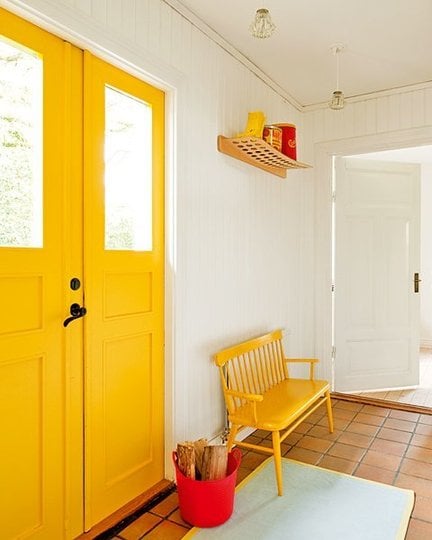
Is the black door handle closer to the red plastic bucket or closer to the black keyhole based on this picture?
the black keyhole

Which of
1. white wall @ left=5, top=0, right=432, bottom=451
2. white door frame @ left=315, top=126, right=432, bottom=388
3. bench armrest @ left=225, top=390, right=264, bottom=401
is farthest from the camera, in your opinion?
white door frame @ left=315, top=126, right=432, bottom=388

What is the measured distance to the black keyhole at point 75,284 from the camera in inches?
74.9

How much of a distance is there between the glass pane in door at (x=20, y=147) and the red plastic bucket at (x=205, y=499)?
1.29m

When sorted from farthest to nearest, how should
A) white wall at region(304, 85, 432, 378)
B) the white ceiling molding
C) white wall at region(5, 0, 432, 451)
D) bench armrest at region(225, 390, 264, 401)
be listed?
white wall at region(304, 85, 432, 378) < the white ceiling molding < bench armrest at region(225, 390, 264, 401) < white wall at region(5, 0, 432, 451)

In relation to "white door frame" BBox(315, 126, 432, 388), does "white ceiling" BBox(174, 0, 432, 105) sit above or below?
above

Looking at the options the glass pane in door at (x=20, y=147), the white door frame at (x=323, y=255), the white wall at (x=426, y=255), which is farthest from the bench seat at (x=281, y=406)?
the white wall at (x=426, y=255)

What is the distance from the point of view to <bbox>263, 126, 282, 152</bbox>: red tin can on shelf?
2818 millimetres

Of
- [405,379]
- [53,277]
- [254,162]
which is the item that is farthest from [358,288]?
[53,277]

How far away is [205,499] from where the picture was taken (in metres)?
1.98

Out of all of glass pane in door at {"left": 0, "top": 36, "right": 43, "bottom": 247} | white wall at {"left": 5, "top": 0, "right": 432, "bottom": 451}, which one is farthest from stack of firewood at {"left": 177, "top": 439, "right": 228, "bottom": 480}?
glass pane in door at {"left": 0, "top": 36, "right": 43, "bottom": 247}

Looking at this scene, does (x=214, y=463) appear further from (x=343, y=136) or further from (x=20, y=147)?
(x=343, y=136)

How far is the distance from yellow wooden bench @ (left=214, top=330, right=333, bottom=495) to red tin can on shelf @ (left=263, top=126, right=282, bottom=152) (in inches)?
51.6

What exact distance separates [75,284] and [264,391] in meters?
1.54

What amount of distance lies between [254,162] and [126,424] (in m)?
1.90
